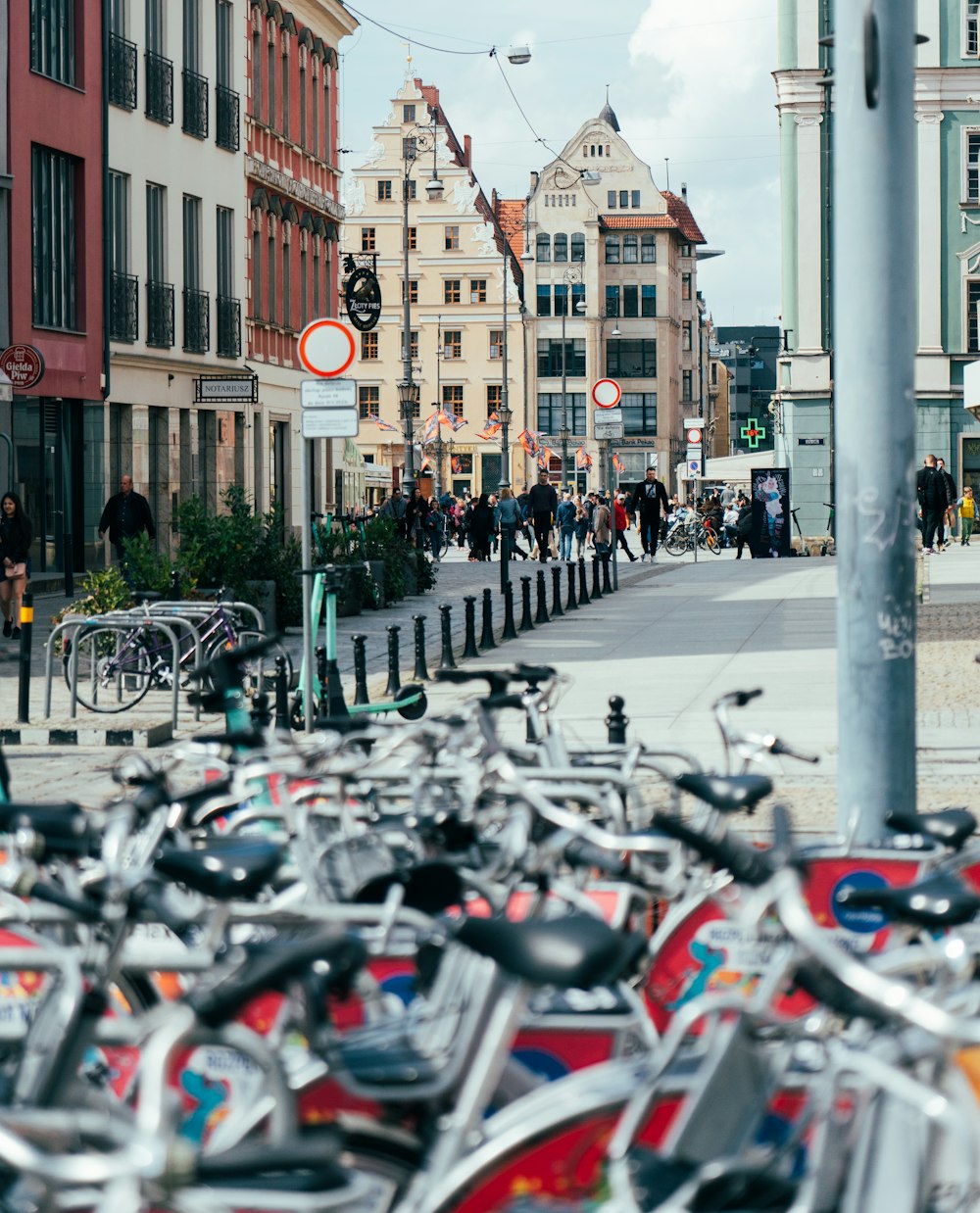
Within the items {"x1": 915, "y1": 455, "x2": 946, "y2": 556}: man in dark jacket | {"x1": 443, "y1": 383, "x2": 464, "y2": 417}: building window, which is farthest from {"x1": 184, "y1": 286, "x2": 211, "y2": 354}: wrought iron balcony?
{"x1": 443, "y1": 383, "x2": 464, "y2": 417}: building window

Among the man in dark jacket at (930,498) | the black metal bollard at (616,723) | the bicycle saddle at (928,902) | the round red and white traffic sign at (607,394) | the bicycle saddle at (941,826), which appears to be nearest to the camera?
the bicycle saddle at (928,902)

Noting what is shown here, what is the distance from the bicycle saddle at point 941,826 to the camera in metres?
4.80

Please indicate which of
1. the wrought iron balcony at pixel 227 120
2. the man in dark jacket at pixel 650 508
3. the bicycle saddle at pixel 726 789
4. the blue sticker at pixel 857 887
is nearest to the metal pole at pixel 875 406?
the blue sticker at pixel 857 887

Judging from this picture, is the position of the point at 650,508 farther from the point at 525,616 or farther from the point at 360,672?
the point at 360,672

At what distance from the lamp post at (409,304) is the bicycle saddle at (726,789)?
43.9 metres

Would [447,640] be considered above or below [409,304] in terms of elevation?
below

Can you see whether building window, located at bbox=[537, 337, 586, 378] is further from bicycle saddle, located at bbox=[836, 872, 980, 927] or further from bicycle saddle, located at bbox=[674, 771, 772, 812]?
bicycle saddle, located at bbox=[836, 872, 980, 927]

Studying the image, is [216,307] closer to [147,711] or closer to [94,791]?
[147,711]

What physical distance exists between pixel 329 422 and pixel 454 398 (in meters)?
87.5

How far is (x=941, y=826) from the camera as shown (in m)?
4.82

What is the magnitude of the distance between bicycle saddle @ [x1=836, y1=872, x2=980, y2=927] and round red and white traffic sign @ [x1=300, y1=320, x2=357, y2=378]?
1192cm

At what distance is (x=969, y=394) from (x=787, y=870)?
26.5 metres

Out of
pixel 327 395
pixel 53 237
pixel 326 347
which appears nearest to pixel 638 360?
pixel 53 237

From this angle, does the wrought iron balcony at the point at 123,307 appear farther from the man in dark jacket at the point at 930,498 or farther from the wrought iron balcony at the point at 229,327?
the man in dark jacket at the point at 930,498
